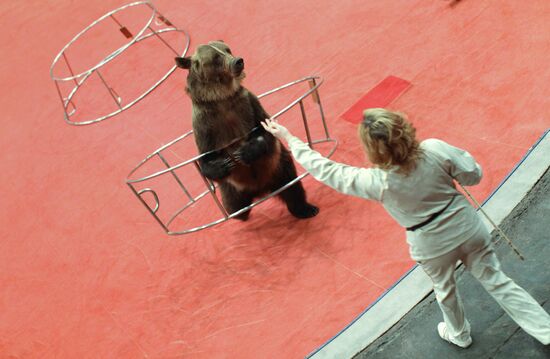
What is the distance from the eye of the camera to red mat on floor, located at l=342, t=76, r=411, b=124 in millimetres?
5660

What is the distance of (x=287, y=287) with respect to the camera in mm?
4547

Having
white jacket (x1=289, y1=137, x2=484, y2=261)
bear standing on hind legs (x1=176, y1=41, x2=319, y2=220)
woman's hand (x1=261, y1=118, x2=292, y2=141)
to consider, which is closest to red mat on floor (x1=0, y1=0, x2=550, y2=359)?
bear standing on hind legs (x1=176, y1=41, x2=319, y2=220)

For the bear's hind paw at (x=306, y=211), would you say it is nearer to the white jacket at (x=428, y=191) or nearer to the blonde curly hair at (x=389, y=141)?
the white jacket at (x=428, y=191)

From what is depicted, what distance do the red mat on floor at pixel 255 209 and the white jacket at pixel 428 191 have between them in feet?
3.96

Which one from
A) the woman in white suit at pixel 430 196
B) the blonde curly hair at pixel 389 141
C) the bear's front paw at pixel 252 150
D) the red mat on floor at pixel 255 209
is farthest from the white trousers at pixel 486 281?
the bear's front paw at pixel 252 150

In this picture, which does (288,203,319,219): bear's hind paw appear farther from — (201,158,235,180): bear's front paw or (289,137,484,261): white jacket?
(289,137,484,261): white jacket

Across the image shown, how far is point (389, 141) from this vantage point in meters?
2.84

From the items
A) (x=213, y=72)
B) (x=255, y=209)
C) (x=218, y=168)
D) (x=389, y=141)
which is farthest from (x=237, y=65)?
(x=255, y=209)

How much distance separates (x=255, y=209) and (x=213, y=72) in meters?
1.63

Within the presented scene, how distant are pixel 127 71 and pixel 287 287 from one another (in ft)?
13.6

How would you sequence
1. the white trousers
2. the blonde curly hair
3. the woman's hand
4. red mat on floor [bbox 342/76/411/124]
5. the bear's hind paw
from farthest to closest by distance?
red mat on floor [bbox 342/76/411/124], the bear's hind paw, the woman's hand, the white trousers, the blonde curly hair

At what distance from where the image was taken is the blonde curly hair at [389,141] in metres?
2.85

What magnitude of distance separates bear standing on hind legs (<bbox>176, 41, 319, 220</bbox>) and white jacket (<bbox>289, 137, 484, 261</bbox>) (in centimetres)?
121

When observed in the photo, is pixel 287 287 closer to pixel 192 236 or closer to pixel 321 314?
pixel 321 314
